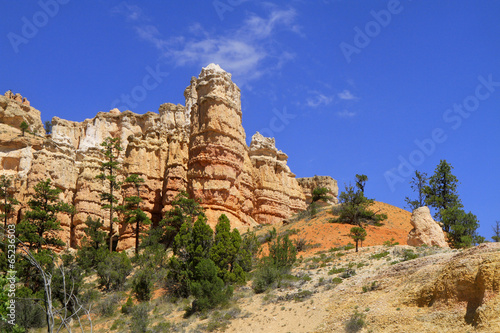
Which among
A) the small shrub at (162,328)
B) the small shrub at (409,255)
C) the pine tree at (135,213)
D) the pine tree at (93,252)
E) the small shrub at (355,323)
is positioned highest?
the pine tree at (135,213)

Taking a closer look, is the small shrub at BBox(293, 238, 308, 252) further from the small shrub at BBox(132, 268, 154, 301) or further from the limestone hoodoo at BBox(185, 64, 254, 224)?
the small shrub at BBox(132, 268, 154, 301)

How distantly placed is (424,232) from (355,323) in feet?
37.7

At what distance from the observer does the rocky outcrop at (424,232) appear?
95.8 ft

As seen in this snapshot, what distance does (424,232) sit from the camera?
29344 mm

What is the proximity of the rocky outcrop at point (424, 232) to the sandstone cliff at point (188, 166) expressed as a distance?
1827 cm

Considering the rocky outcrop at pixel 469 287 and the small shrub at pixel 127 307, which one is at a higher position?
the rocky outcrop at pixel 469 287

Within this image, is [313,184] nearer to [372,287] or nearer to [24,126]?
[24,126]

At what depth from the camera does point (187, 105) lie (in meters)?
76.2

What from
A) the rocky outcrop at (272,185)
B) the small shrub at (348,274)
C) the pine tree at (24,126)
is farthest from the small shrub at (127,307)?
the pine tree at (24,126)

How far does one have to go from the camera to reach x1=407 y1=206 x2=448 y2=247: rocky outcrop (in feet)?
95.8

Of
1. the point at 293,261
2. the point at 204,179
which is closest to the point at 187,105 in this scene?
the point at 204,179

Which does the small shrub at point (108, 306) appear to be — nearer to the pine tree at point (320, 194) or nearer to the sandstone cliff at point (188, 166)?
the sandstone cliff at point (188, 166)

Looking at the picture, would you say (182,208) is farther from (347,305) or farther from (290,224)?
(347,305)

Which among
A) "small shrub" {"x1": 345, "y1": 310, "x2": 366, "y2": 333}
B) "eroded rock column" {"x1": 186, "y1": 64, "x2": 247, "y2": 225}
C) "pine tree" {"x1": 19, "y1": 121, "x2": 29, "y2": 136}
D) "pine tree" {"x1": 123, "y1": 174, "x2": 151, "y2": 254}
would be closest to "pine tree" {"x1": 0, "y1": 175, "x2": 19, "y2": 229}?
"pine tree" {"x1": 19, "y1": 121, "x2": 29, "y2": 136}
